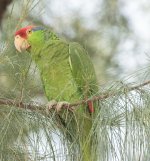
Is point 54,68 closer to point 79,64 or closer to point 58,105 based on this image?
point 79,64

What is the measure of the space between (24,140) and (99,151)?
30 centimetres

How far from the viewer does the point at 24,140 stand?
1.33 metres

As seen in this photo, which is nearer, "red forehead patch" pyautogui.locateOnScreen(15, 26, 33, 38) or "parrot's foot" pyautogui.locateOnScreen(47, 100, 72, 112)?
"parrot's foot" pyautogui.locateOnScreen(47, 100, 72, 112)

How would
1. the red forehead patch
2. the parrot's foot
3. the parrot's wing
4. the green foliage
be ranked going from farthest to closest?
the red forehead patch < the parrot's wing < the parrot's foot < the green foliage

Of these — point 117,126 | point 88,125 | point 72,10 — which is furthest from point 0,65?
point 72,10

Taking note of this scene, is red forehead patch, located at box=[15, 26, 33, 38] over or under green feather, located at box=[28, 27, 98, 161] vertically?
over

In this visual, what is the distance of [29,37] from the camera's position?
1745 mm

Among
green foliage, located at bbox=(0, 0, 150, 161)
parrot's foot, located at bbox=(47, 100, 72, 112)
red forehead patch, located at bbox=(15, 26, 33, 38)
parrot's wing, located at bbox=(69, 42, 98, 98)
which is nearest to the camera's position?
green foliage, located at bbox=(0, 0, 150, 161)

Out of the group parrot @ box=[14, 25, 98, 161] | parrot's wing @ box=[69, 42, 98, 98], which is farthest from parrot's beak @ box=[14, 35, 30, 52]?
parrot's wing @ box=[69, 42, 98, 98]

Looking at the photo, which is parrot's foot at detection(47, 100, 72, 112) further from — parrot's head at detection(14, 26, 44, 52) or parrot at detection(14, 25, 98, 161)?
parrot's head at detection(14, 26, 44, 52)

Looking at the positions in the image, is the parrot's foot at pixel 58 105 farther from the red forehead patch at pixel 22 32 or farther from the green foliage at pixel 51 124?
the red forehead patch at pixel 22 32

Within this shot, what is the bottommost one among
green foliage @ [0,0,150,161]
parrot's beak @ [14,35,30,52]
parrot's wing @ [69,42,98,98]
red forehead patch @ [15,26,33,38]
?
green foliage @ [0,0,150,161]

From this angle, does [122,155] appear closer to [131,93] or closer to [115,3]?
[131,93]

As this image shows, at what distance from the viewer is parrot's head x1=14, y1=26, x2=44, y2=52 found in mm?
1631
